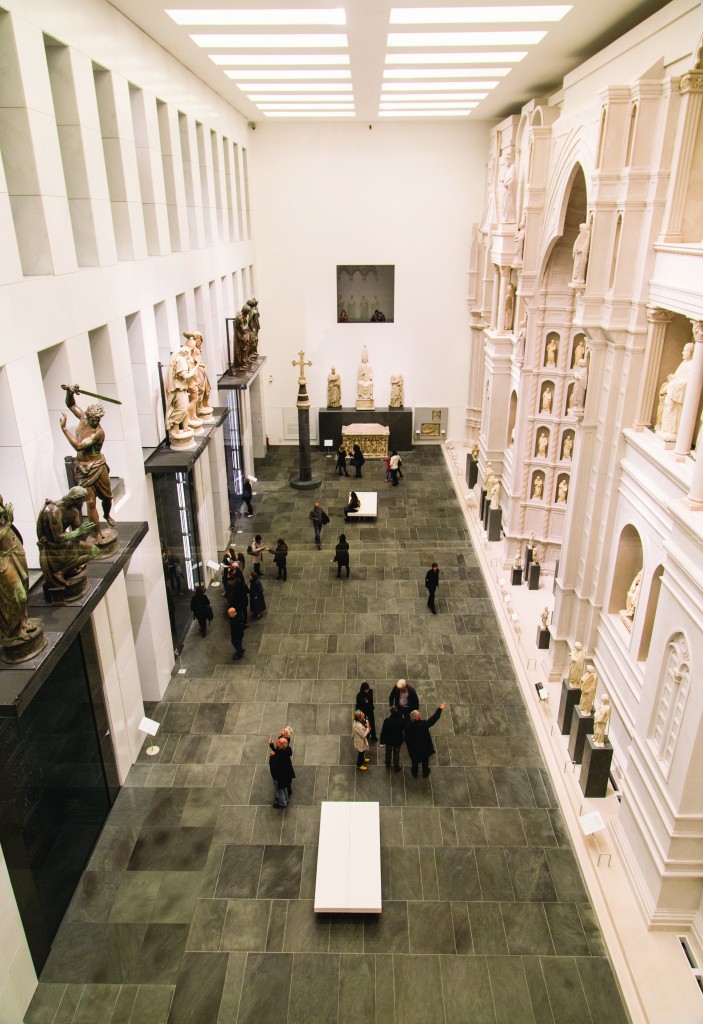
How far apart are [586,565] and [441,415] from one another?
14.0 meters

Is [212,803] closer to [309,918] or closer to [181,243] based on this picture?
[309,918]

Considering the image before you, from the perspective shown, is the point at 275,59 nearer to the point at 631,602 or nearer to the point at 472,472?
the point at 472,472

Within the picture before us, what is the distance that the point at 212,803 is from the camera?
9.74m

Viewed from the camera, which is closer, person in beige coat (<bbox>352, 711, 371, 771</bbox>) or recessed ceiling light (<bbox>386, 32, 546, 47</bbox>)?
person in beige coat (<bbox>352, 711, 371, 771</bbox>)

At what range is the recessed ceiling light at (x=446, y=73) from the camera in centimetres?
1450

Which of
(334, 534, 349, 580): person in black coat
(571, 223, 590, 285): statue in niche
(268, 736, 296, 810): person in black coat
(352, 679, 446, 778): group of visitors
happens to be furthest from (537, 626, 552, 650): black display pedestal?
(571, 223, 590, 285): statue in niche

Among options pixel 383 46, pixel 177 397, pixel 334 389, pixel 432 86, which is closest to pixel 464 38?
pixel 383 46

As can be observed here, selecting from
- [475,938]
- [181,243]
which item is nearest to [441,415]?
[181,243]

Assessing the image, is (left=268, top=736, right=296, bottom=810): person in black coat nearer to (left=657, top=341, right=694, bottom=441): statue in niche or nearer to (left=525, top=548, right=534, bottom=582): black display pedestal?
(left=657, top=341, right=694, bottom=441): statue in niche

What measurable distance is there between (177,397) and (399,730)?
21.1ft

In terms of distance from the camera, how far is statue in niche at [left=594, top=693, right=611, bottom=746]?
9.38 metres

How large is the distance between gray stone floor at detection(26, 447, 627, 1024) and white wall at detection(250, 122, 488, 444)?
12746mm

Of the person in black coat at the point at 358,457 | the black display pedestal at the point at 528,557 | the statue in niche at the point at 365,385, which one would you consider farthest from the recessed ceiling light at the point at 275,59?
the statue in niche at the point at 365,385

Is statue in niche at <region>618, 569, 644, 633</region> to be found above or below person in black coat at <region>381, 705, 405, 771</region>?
above
